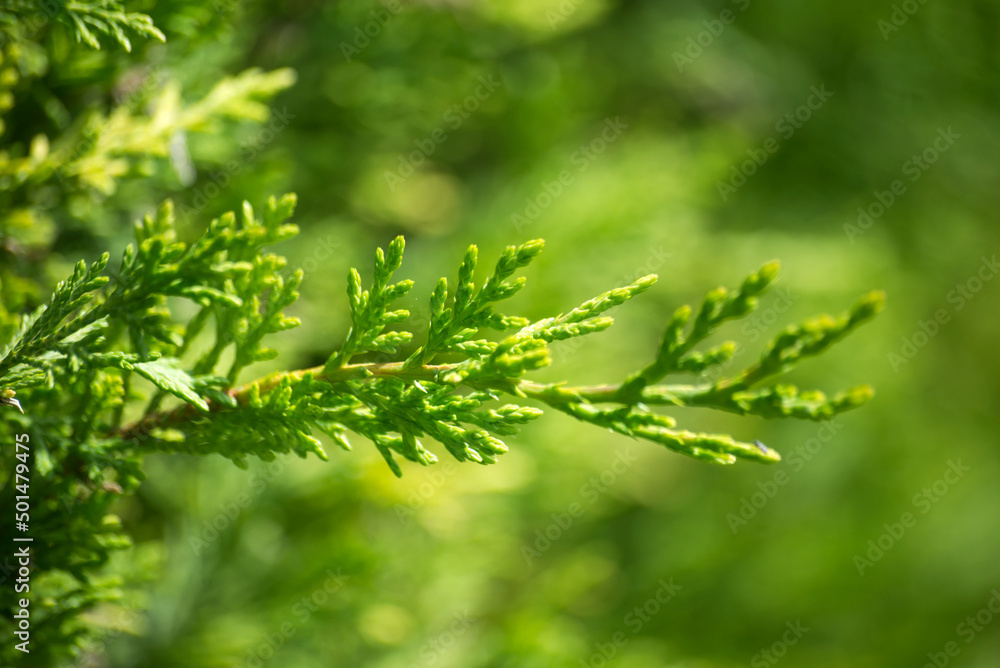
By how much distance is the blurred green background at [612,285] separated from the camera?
6.18ft

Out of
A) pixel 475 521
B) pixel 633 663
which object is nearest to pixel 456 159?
pixel 475 521

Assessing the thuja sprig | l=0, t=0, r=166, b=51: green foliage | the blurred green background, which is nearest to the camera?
the thuja sprig

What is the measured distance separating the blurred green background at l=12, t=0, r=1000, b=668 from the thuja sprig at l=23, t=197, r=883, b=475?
2.21 feet

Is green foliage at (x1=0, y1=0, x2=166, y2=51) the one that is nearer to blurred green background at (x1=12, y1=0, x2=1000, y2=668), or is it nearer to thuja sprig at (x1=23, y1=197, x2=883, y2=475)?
blurred green background at (x1=12, y1=0, x2=1000, y2=668)

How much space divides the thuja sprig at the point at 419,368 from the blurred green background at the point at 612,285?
67 cm

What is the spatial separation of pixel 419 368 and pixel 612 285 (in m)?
1.58

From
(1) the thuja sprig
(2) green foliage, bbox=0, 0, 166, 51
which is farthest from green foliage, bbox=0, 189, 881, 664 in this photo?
(2) green foliage, bbox=0, 0, 166, 51

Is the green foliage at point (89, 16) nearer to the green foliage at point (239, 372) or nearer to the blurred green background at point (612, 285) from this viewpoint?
the green foliage at point (239, 372)

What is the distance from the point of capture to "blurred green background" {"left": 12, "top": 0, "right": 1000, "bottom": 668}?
1.88 meters

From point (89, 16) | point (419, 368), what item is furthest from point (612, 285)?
point (89, 16)

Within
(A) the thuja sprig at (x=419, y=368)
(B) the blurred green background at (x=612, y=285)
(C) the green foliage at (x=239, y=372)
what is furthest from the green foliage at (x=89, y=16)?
(A) the thuja sprig at (x=419, y=368)

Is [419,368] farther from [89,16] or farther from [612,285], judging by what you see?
[612,285]

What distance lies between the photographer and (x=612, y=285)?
251 cm

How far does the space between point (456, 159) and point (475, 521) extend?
1.33m
